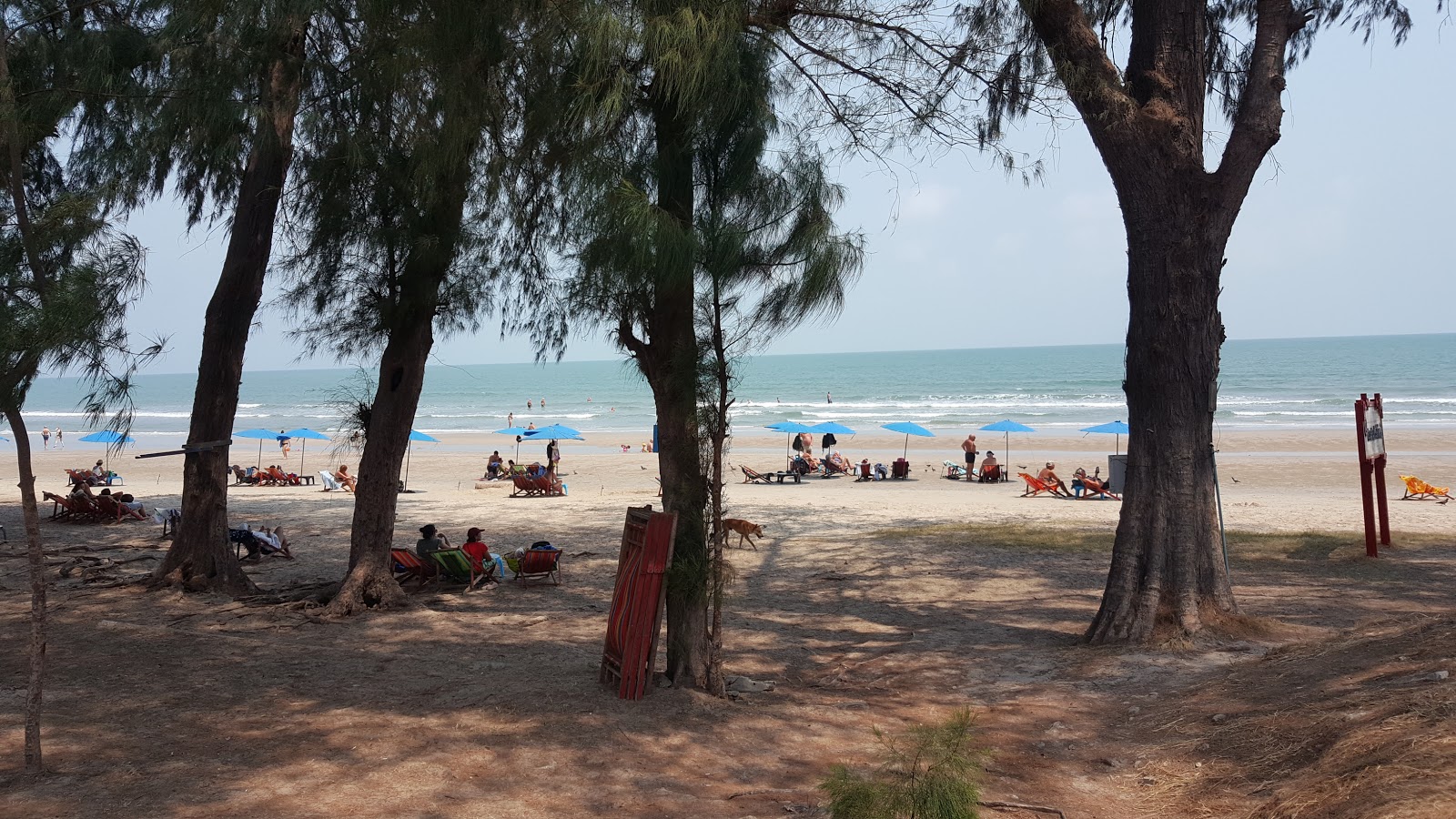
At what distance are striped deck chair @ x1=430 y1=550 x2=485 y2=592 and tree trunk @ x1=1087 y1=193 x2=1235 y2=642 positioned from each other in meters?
5.78

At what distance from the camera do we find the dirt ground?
171 inches

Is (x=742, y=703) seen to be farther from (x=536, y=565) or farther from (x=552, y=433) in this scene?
(x=552, y=433)

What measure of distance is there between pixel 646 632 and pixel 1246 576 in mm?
6929

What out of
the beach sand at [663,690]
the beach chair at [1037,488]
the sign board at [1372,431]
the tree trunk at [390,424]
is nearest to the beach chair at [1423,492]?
the beach sand at [663,690]

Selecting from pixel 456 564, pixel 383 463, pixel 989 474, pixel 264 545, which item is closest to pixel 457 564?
pixel 456 564

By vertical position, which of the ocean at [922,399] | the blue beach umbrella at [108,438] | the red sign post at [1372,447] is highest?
the ocean at [922,399]

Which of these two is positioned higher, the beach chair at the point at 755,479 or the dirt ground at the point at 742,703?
the beach chair at the point at 755,479

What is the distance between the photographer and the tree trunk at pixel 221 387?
9.59m

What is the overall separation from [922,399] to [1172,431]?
58010 millimetres

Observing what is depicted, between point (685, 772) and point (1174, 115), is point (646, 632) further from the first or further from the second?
point (1174, 115)

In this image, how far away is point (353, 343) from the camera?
→ 9.68 meters

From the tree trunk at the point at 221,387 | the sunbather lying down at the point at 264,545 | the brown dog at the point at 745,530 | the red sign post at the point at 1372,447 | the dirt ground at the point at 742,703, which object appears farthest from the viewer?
the brown dog at the point at 745,530

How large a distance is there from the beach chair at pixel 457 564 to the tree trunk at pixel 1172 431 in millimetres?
5781

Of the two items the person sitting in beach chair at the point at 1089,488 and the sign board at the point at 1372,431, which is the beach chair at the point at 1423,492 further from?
the sign board at the point at 1372,431
